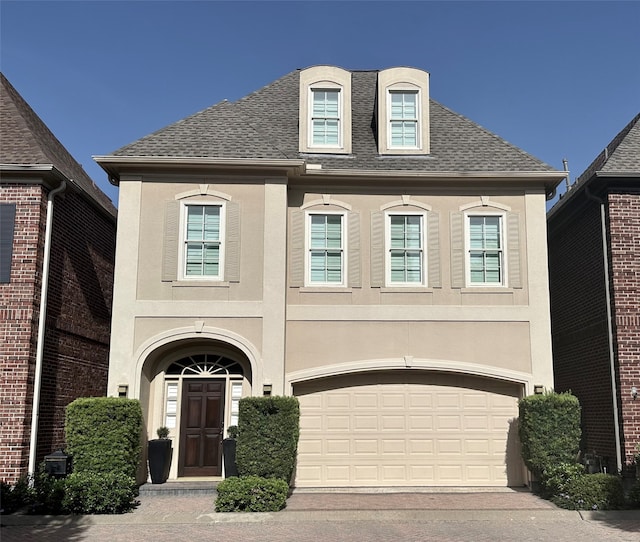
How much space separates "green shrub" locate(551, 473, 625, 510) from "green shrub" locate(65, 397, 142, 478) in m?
7.68

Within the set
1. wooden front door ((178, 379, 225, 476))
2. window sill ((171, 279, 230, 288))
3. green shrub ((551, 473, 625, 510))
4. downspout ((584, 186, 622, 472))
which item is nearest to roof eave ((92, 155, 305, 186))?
window sill ((171, 279, 230, 288))

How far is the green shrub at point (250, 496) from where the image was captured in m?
11.5

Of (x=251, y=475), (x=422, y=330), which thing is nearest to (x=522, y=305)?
(x=422, y=330)

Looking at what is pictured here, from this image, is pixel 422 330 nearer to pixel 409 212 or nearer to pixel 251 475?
pixel 409 212

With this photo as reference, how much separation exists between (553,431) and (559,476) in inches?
31.7

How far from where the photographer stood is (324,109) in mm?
15750

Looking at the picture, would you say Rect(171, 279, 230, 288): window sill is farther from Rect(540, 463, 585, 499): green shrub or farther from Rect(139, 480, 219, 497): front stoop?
Rect(540, 463, 585, 499): green shrub

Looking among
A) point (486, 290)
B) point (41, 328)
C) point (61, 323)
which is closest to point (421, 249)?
point (486, 290)

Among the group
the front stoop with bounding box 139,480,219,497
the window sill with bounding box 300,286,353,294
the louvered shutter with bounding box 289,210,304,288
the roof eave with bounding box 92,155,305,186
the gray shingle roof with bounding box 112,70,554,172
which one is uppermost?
the gray shingle roof with bounding box 112,70,554,172

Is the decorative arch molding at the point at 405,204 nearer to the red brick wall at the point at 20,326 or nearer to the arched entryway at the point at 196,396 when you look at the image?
the arched entryway at the point at 196,396

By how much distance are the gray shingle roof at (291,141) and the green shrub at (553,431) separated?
16.5 ft

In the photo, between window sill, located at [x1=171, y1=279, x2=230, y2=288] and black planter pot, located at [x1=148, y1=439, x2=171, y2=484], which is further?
window sill, located at [x1=171, y1=279, x2=230, y2=288]

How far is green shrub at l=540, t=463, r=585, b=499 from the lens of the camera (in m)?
12.2

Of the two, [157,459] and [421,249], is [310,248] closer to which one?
[421,249]
